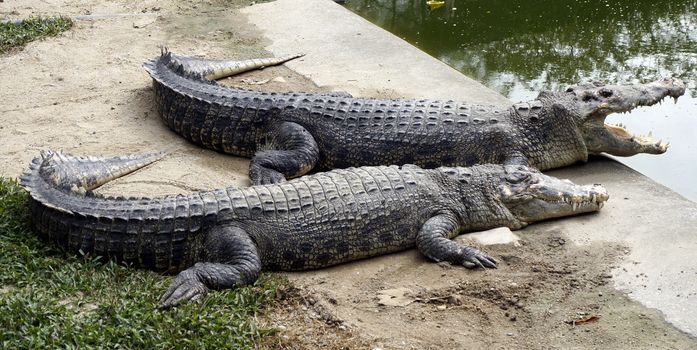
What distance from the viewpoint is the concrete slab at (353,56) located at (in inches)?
328

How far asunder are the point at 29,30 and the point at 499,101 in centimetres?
509

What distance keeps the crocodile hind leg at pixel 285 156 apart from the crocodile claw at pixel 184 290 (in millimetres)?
1579

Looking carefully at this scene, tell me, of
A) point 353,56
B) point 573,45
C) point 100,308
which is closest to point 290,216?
point 100,308

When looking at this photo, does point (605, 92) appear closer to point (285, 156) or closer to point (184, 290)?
point (285, 156)

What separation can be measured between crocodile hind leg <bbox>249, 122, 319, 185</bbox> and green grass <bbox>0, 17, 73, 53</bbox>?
150 inches

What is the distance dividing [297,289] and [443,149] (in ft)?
6.84

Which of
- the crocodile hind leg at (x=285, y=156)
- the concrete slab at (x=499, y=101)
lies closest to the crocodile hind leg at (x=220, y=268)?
the crocodile hind leg at (x=285, y=156)

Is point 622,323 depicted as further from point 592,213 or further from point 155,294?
point 155,294

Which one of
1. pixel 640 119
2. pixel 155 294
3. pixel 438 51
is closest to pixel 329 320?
pixel 155 294

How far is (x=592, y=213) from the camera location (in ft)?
20.0

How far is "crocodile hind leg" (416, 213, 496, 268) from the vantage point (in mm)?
5465

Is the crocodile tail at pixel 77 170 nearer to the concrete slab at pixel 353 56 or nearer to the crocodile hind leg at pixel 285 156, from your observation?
the crocodile hind leg at pixel 285 156

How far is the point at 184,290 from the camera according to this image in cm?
488

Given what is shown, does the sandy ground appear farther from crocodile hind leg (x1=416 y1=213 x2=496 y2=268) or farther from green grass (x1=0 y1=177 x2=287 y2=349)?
green grass (x1=0 y1=177 x2=287 y2=349)
